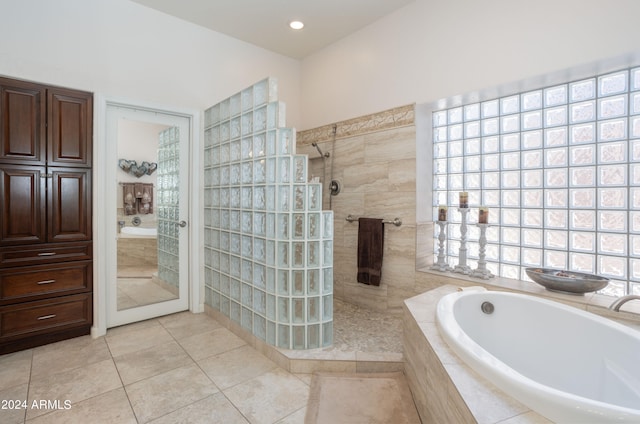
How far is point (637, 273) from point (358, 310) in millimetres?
2020

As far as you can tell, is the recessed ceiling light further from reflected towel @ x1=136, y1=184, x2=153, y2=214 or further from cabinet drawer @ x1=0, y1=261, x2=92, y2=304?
cabinet drawer @ x1=0, y1=261, x2=92, y2=304

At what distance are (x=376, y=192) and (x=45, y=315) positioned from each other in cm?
289

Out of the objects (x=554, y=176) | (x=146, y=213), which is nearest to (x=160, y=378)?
(x=146, y=213)

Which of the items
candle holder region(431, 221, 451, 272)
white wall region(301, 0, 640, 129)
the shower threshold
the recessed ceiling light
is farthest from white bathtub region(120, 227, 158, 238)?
candle holder region(431, 221, 451, 272)

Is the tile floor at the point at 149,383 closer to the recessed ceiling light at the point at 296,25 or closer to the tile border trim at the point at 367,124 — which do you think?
the tile border trim at the point at 367,124

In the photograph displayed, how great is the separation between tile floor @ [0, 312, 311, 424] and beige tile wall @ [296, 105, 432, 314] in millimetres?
1211

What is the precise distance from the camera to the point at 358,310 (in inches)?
118

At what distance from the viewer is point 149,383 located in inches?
75.4

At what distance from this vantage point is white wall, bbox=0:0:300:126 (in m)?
2.27

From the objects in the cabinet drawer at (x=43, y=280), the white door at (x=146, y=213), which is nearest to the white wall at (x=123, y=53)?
the white door at (x=146, y=213)

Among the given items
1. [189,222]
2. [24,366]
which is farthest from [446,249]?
[24,366]

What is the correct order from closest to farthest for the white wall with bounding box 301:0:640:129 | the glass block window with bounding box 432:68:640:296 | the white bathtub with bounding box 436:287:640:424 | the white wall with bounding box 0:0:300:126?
the white bathtub with bounding box 436:287:640:424 → the white wall with bounding box 301:0:640:129 → the glass block window with bounding box 432:68:640:296 → the white wall with bounding box 0:0:300:126

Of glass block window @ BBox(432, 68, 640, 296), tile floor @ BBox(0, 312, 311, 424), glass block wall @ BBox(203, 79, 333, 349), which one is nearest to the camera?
tile floor @ BBox(0, 312, 311, 424)

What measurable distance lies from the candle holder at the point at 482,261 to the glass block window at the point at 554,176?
177 millimetres
